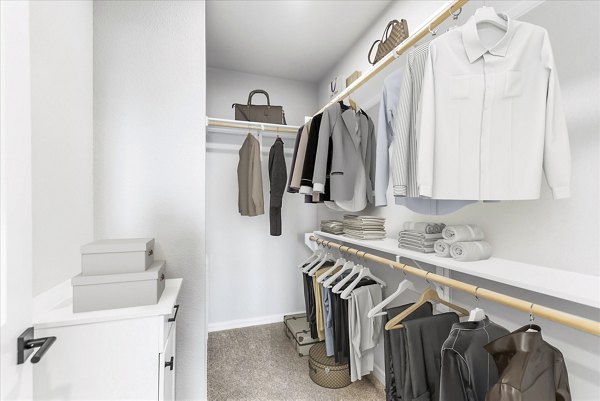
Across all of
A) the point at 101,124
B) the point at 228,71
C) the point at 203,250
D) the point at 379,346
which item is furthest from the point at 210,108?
the point at 379,346

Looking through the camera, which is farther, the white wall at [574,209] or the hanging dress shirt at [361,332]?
the hanging dress shirt at [361,332]

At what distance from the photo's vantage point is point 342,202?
1.80 meters

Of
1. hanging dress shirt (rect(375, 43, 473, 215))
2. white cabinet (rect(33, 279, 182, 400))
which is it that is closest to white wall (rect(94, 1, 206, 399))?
white cabinet (rect(33, 279, 182, 400))

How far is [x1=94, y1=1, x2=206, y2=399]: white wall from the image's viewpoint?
1.41 m

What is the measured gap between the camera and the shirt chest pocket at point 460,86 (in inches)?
38.4

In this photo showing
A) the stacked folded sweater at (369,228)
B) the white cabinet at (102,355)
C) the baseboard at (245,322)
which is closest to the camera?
the white cabinet at (102,355)

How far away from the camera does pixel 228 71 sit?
9.37 feet

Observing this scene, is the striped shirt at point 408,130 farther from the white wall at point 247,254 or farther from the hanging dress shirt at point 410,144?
the white wall at point 247,254

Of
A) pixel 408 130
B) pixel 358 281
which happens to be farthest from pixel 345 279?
pixel 408 130

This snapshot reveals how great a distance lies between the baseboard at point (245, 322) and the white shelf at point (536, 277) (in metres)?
2.14

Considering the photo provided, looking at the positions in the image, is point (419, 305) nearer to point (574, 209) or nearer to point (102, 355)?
point (574, 209)

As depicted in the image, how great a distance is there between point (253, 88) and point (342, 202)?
1.85 metres

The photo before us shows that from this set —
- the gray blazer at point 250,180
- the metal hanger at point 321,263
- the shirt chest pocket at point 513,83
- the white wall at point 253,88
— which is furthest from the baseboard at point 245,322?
the shirt chest pocket at point 513,83

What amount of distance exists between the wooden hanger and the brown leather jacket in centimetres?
43
